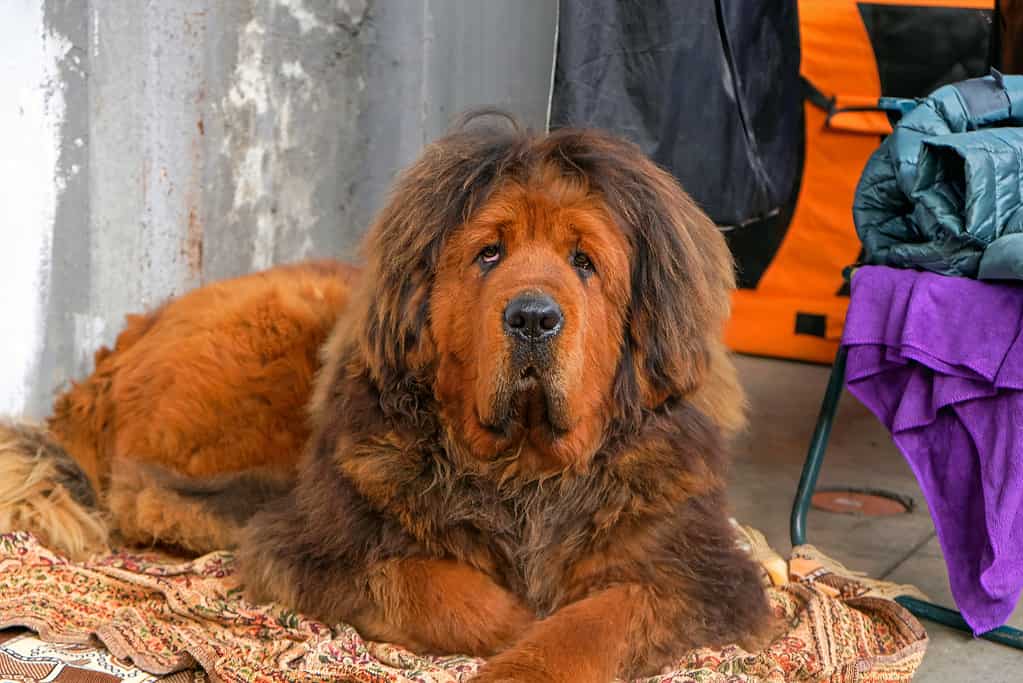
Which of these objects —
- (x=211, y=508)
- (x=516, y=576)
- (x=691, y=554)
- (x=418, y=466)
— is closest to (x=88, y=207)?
(x=211, y=508)

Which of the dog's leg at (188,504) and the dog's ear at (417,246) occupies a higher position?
the dog's ear at (417,246)

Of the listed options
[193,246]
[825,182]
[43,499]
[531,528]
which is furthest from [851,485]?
A: [43,499]

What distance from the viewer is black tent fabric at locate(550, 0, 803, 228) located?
13.0 ft

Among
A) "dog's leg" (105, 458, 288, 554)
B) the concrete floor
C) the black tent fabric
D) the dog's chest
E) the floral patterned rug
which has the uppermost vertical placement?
the black tent fabric

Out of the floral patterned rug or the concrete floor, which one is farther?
the concrete floor

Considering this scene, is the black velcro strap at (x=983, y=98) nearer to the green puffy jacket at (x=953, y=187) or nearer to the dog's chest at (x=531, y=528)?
the green puffy jacket at (x=953, y=187)

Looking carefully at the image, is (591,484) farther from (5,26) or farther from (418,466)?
(5,26)

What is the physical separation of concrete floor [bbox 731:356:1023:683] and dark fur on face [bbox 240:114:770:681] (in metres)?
0.68

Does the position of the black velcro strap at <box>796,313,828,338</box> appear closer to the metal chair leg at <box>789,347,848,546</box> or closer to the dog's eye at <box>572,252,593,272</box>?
the metal chair leg at <box>789,347,848,546</box>

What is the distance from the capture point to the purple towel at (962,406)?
279cm

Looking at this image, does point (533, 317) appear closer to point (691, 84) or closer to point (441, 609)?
point (441, 609)

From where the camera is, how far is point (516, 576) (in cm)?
263

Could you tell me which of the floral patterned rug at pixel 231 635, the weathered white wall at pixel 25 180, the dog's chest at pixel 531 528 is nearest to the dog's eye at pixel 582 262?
the dog's chest at pixel 531 528

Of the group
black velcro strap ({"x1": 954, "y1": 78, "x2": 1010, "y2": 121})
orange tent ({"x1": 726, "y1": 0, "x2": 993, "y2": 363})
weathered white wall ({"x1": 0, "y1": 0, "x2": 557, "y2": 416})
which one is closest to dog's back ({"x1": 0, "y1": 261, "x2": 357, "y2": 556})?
weathered white wall ({"x1": 0, "y1": 0, "x2": 557, "y2": 416})
